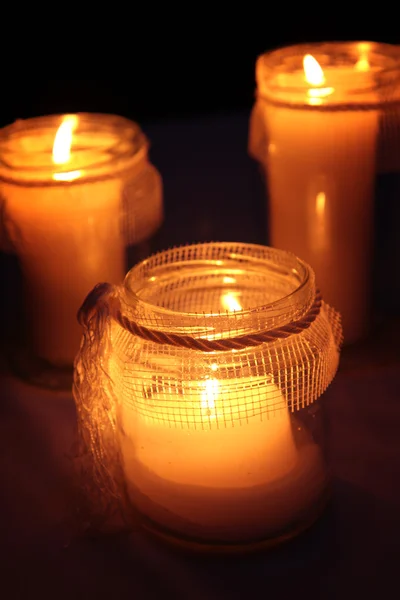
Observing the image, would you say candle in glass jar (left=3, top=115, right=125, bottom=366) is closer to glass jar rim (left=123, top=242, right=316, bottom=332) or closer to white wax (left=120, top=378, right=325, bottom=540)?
glass jar rim (left=123, top=242, right=316, bottom=332)

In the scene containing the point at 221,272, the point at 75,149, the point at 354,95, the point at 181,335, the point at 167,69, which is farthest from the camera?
the point at 167,69

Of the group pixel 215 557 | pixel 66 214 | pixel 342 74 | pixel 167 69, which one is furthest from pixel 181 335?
pixel 167 69

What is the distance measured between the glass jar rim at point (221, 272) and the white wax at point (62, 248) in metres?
0.17

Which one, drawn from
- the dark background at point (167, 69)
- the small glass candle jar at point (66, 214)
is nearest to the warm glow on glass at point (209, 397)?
the small glass candle jar at point (66, 214)

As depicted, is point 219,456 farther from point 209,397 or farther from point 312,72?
point 312,72

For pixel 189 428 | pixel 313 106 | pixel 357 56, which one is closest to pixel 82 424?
pixel 189 428

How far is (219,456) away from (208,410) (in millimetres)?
36

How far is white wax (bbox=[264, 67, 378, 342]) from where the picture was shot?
86 centimetres

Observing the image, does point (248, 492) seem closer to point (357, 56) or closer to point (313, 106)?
point (313, 106)

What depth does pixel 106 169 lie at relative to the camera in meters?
0.85

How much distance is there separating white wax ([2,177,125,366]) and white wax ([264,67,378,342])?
175 mm

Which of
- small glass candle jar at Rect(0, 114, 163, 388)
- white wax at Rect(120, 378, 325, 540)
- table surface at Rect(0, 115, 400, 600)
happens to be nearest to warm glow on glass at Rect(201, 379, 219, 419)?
white wax at Rect(120, 378, 325, 540)

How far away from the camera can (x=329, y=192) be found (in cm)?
88

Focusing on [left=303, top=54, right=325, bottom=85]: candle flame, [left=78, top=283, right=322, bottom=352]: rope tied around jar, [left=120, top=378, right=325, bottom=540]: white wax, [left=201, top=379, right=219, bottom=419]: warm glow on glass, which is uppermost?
[left=303, top=54, right=325, bottom=85]: candle flame
